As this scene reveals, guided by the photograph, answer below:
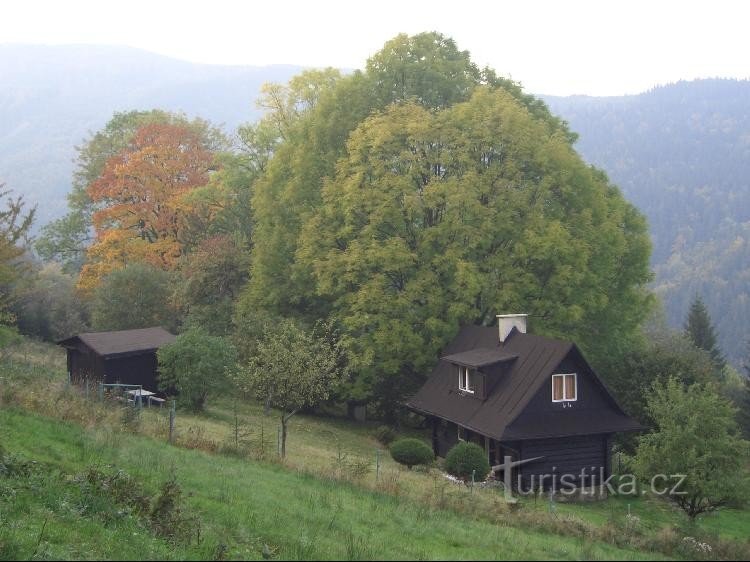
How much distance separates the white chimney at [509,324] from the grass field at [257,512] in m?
7.36

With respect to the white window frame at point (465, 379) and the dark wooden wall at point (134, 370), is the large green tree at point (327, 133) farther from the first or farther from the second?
the white window frame at point (465, 379)

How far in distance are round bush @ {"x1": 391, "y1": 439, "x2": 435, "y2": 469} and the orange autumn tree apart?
26.4 metres

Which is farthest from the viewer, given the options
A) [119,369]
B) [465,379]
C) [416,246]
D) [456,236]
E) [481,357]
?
[119,369]

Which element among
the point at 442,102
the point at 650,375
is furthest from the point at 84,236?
the point at 650,375

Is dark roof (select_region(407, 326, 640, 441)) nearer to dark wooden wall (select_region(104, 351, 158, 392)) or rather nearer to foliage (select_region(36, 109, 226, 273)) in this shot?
dark wooden wall (select_region(104, 351, 158, 392))

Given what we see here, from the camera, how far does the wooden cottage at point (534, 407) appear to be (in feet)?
90.5

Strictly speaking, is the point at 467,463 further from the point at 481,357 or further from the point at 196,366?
the point at 196,366

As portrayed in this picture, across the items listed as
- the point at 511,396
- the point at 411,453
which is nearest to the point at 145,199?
the point at 411,453

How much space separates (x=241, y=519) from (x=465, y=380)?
17.9m

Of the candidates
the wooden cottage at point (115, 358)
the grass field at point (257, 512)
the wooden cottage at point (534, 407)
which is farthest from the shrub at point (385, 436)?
the wooden cottage at point (115, 358)

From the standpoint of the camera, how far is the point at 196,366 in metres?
32.2

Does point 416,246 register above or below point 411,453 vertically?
above

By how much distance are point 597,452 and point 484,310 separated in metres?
8.31

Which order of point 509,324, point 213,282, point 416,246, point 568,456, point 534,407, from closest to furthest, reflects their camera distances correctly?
point 534,407
point 568,456
point 509,324
point 416,246
point 213,282
